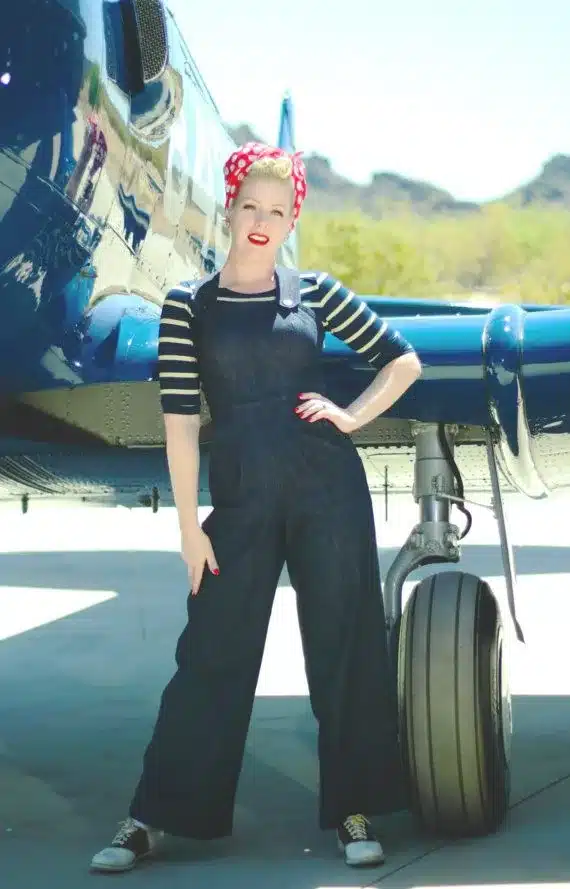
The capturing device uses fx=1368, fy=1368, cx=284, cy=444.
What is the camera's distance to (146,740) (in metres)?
5.10

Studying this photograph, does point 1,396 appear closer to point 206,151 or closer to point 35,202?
point 35,202

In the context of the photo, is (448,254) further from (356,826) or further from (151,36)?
(356,826)

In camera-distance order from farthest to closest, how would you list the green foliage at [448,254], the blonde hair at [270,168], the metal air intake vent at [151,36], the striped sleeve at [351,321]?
the green foliage at [448,254]
the metal air intake vent at [151,36]
the striped sleeve at [351,321]
the blonde hair at [270,168]

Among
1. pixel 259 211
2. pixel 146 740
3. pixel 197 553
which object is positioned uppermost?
pixel 259 211

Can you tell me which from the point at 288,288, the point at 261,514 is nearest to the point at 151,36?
the point at 288,288

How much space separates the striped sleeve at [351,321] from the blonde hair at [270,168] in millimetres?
277

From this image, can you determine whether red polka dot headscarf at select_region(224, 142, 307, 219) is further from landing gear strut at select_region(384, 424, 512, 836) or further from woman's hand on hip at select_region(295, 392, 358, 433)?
landing gear strut at select_region(384, 424, 512, 836)

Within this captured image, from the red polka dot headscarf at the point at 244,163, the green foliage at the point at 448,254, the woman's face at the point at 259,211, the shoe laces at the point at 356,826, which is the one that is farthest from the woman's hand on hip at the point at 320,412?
the green foliage at the point at 448,254

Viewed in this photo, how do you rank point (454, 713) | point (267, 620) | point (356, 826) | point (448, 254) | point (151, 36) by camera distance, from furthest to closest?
point (448, 254) < point (151, 36) < point (454, 713) < point (356, 826) < point (267, 620)

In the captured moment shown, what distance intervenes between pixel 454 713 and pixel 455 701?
0.03 m

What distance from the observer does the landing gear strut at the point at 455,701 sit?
12.2 feet

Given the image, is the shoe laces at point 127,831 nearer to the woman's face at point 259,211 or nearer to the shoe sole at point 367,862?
the shoe sole at point 367,862

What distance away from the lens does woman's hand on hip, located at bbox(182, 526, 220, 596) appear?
3307 millimetres

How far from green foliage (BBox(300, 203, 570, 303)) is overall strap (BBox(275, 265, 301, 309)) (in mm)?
88584
